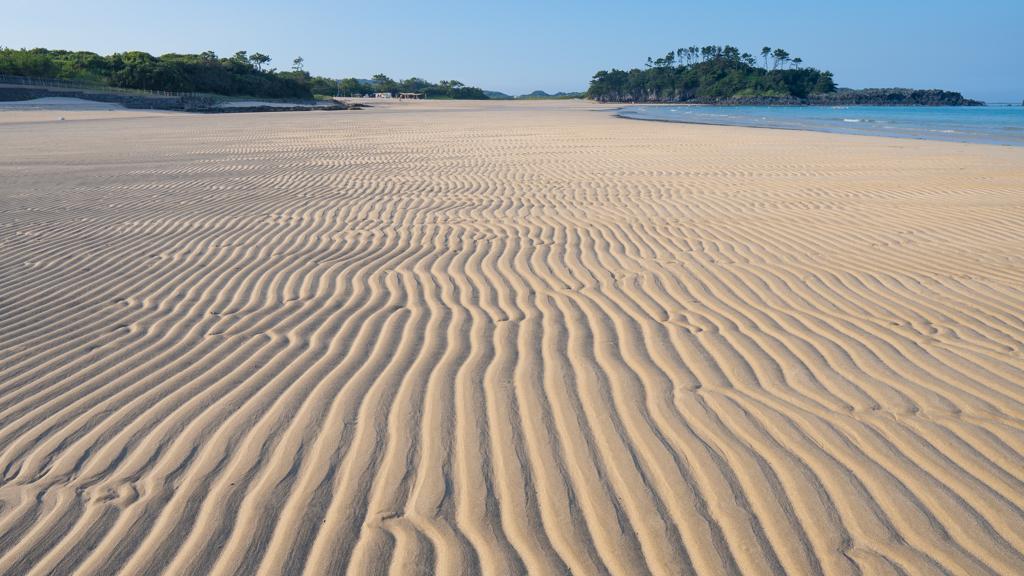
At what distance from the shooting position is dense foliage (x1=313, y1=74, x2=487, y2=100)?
4732 inches

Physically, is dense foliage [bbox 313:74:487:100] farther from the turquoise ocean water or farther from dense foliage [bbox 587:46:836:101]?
the turquoise ocean water

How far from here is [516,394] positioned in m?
A: 3.79

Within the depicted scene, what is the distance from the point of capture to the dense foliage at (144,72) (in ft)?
192

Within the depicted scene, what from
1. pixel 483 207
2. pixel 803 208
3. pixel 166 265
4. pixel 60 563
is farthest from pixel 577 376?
pixel 803 208

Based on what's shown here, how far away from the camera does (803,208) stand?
31.3ft

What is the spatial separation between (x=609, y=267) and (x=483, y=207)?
12.0ft

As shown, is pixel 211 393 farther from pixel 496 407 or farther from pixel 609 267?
pixel 609 267

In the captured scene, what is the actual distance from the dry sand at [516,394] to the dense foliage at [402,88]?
356 feet

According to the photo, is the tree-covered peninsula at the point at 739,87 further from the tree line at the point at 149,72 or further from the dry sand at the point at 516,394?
the dry sand at the point at 516,394

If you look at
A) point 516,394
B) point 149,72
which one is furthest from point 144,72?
point 516,394

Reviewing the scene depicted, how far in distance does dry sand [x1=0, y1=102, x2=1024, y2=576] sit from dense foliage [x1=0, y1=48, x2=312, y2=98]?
61.0 meters

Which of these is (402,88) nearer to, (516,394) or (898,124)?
(898,124)

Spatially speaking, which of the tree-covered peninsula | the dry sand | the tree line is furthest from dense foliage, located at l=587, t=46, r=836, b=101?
the dry sand

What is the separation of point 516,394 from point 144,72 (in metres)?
72.0
